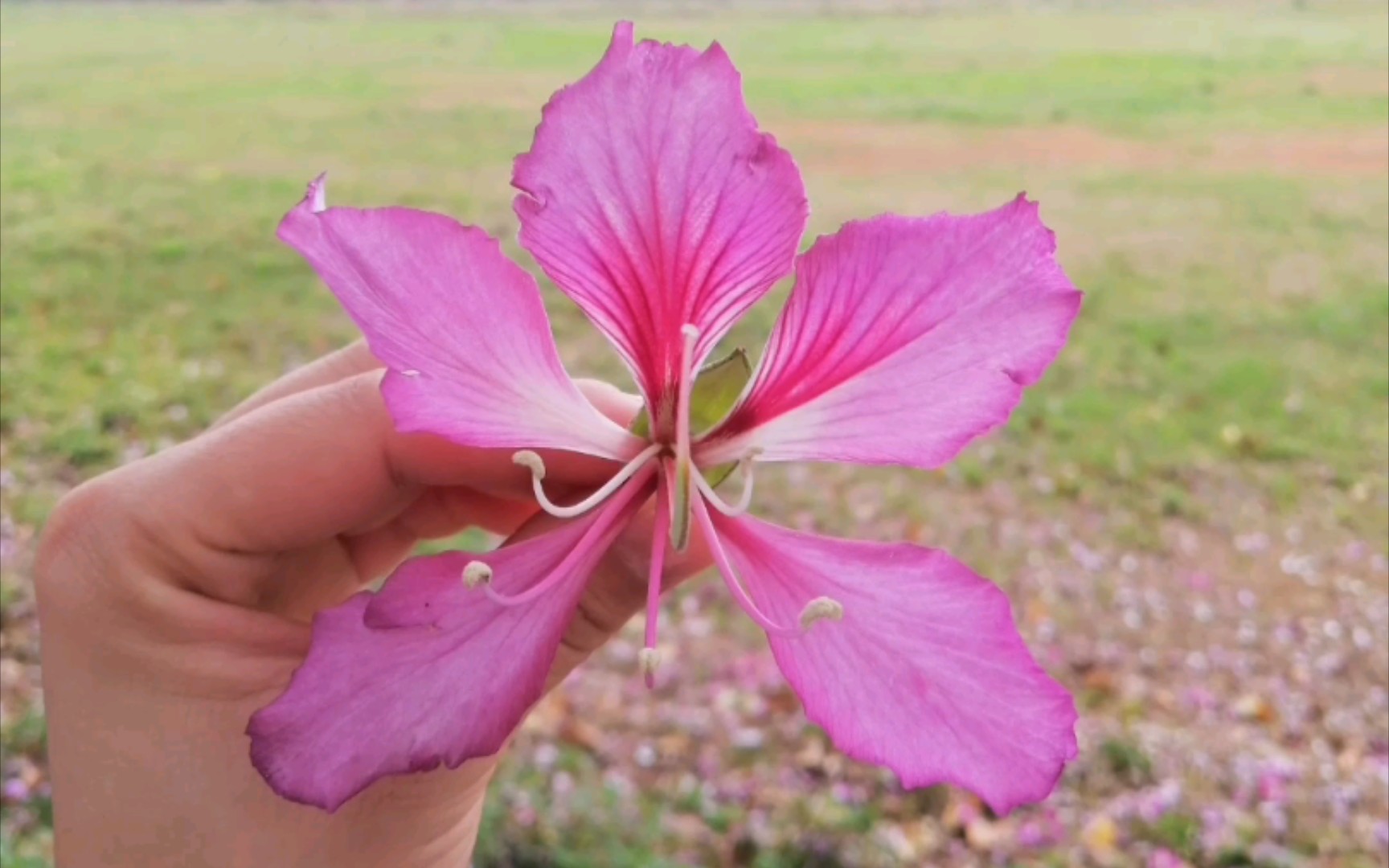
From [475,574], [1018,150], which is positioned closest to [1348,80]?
[1018,150]

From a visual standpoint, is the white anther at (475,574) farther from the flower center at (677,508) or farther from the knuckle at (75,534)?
the knuckle at (75,534)

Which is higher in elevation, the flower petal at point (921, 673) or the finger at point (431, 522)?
the flower petal at point (921, 673)

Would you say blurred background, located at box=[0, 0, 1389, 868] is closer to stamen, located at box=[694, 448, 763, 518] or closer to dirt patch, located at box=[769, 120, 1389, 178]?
dirt patch, located at box=[769, 120, 1389, 178]

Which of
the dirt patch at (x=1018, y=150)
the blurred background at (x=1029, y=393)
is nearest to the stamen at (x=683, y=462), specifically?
the blurred background at (x=1029, y=393)

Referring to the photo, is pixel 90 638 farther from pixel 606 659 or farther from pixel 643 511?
pixel 606 659

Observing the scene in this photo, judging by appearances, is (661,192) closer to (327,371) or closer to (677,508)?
(677,508)

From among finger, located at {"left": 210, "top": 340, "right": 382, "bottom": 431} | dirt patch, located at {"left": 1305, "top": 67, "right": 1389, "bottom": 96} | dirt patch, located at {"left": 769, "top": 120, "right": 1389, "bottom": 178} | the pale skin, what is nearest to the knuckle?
the pale skin

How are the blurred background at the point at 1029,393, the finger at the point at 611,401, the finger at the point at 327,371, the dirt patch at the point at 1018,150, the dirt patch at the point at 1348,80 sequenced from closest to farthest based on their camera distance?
the finger at the point at 611,401 → the finger at the point at 327,371 → the blurred background at the point at 1029,393 → the dirt patch at the point at 1348,80 → the dirt patch at the point at 1018,150

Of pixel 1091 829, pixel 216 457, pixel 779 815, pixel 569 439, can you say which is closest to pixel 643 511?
pixel 569 439
